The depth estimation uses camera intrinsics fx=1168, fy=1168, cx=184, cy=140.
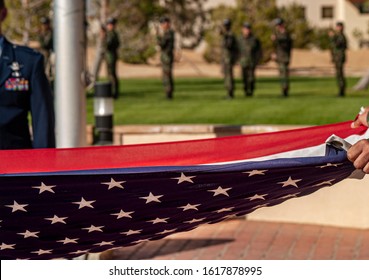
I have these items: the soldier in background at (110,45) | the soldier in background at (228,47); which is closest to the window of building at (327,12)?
the soldier in background at (228,47)

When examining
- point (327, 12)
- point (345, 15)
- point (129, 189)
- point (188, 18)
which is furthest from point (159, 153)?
point (327, 12)

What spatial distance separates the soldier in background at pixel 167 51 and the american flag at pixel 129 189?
2020 cm

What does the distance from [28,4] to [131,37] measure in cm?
1356

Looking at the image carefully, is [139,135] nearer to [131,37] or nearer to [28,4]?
[28,4]

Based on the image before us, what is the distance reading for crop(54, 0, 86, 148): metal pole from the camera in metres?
8.34

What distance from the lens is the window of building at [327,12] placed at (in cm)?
6456

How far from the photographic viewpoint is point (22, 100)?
652cm

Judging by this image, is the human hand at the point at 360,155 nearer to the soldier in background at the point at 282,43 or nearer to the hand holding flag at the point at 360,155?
the hand holding flag at the point at 360,155

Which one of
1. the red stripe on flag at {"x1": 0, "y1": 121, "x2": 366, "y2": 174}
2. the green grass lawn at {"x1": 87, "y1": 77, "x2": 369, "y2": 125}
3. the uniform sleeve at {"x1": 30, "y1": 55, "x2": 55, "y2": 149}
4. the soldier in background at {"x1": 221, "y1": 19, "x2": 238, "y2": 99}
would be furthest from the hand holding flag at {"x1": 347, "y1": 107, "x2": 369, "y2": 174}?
the soldier in background at {"x1": 221, "y1": 19, "x2": 238, "y2": 99}

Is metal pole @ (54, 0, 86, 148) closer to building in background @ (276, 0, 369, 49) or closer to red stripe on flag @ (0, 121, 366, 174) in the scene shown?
red stripe on flag @ (0, 121, 366, 174)

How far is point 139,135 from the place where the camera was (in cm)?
1150

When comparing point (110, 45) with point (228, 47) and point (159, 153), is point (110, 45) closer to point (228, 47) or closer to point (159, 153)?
point (228, 47)

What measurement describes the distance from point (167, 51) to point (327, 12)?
38510 millimetres

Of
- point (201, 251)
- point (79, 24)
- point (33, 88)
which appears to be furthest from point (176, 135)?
point (33, 88)
